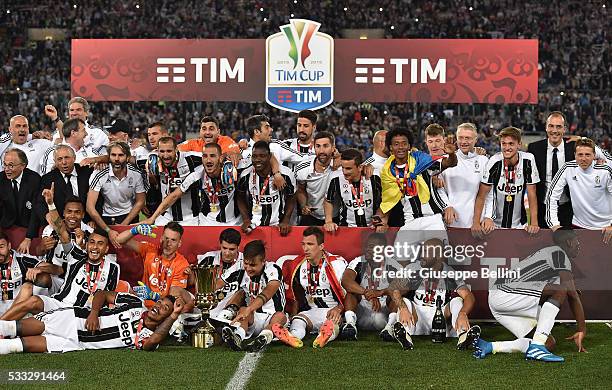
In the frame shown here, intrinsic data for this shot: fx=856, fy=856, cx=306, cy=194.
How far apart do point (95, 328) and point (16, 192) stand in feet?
6.24

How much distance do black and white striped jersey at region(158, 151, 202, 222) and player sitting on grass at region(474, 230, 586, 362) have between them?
3.07m

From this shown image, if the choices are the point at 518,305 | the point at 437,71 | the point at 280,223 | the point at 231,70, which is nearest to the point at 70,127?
the point at 280,223

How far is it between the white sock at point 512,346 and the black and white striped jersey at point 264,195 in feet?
8.20

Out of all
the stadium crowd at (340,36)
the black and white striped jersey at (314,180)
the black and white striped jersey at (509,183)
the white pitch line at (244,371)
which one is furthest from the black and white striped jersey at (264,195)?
the stadium crowd at (340,36)

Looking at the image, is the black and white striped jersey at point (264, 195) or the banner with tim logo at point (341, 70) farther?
the banner with tim logo at point (341, 70)

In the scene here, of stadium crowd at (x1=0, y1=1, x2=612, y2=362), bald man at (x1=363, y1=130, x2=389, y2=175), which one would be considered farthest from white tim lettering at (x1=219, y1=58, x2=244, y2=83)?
bald man at (x1=363, y1=130, x2=389, y2=175)

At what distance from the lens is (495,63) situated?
16.7 meters

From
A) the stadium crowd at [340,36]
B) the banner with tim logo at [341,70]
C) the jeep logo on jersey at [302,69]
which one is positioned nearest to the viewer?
the jeep logo on jersey at [302,69]

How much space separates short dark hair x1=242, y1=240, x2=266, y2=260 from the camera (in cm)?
739

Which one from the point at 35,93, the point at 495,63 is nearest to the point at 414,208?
the point at 495,63

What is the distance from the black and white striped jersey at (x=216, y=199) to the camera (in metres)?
8.38

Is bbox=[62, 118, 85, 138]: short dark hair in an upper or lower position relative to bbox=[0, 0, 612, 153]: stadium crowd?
lower

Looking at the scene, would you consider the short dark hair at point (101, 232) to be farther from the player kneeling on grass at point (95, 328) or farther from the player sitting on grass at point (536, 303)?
the player sitting on grass at point (536, 303)

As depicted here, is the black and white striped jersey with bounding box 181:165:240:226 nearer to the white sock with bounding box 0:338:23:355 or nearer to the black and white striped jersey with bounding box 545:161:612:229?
the white sock with bounding box 0:338:23:355
